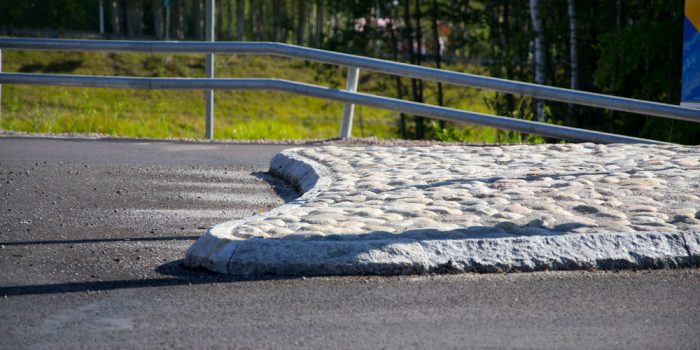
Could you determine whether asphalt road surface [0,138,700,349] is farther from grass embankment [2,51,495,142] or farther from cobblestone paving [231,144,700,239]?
grass embankment [2,51,495,142]

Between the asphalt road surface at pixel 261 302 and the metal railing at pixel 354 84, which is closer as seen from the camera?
the asphalt road surface at pixel 261 302

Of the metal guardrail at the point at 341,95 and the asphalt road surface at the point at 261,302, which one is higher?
the metal guardrail at the point at 341,95

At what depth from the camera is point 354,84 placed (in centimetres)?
1163

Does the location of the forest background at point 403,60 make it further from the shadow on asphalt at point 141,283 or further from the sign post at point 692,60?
the shadow on asphalt at point 141,283

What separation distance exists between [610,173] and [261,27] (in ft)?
213

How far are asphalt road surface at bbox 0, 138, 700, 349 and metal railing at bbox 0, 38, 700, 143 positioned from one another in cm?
428

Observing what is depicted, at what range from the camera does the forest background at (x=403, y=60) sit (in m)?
18.0

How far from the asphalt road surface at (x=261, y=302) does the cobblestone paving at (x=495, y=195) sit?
587 mm

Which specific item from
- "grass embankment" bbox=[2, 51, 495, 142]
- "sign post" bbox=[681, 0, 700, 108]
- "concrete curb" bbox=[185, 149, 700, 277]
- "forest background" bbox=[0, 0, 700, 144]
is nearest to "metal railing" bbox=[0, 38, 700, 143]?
"forest background" bbox=[0, 0, 700, 144]

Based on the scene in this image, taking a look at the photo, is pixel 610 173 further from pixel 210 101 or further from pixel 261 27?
pixel 261 27

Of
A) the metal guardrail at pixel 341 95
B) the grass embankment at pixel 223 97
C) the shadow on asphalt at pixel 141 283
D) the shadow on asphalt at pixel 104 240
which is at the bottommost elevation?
the grass embankment at pixel 223 97

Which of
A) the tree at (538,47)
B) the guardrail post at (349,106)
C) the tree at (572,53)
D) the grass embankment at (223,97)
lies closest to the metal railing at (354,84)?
the guardrail post at (349,106)

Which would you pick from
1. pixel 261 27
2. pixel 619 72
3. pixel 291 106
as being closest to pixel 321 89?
pixel 619 72

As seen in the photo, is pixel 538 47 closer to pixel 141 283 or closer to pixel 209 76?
pixel 209 76
